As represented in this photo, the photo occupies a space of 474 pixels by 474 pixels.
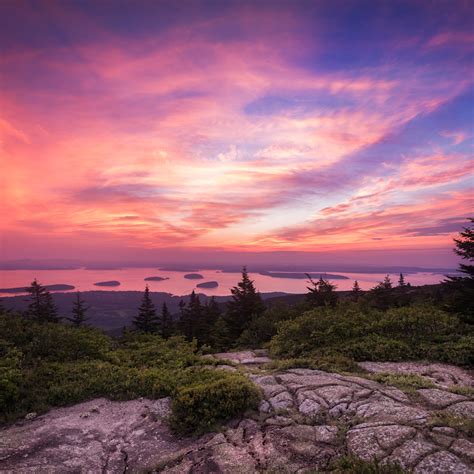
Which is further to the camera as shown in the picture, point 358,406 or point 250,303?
point 250,303

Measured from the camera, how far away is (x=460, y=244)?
601 inches

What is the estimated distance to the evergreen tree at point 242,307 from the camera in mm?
31172

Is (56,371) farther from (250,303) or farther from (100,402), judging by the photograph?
(250,303)

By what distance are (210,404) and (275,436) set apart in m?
1.93

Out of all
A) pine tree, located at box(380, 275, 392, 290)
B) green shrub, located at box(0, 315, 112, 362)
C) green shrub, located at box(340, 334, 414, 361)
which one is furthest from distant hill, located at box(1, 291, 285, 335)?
green shrub, located at box(0, 315, 112, 362)

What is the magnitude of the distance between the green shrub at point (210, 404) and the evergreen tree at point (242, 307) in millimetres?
21769

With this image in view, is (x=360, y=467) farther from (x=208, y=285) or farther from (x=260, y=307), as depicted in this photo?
(x=208, y=285)

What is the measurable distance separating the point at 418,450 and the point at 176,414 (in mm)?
5284

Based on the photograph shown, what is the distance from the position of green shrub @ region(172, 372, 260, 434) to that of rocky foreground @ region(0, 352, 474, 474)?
0.33 metres

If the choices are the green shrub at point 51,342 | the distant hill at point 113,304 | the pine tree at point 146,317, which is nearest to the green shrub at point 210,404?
the green shrub at point 51,342

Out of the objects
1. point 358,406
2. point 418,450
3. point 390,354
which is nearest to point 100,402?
point 358,406

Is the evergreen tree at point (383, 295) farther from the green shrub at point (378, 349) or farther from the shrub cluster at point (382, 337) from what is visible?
the green shrub at point (378, 349)

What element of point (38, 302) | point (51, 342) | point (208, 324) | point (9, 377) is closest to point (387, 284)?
point (208, 324)

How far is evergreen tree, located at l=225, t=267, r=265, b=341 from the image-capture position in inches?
1227
